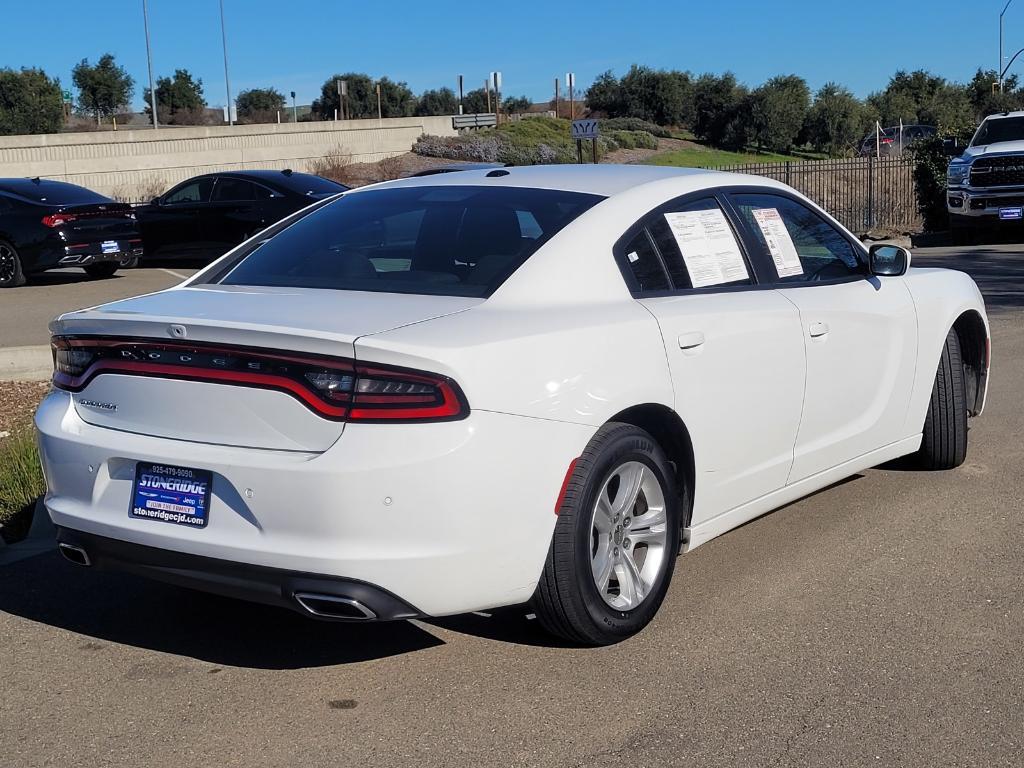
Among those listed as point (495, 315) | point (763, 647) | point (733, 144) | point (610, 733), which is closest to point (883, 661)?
point (763, 647)

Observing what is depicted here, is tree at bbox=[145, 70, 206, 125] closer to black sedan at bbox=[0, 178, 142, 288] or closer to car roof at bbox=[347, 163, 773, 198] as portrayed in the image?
black sedan at bbox=[0, 178, 142, 288]

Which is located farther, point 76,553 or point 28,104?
point 28,104

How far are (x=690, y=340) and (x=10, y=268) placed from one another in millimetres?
14204

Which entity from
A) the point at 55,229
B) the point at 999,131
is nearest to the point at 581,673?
the point at 55,229

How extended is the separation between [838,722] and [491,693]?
1064mm

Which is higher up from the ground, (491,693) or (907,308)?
(907,308)

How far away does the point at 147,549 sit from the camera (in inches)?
158

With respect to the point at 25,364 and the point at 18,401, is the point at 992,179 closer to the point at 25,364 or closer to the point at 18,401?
the point at 25,364

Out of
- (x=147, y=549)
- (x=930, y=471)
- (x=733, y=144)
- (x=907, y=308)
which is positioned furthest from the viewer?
(x=733, y=144)

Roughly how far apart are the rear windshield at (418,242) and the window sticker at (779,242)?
98cm

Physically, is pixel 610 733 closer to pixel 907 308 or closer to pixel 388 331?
pixel 388 331

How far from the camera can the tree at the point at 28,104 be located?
6262cm

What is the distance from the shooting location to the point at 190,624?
189 inches

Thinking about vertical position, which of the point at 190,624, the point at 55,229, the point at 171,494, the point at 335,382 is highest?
the point at 335,382
